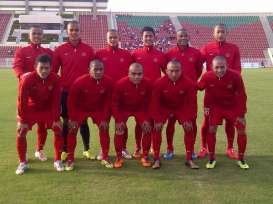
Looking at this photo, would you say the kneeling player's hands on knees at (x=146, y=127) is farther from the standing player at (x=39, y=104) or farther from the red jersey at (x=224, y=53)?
the red jersey at (x=224, y=53)

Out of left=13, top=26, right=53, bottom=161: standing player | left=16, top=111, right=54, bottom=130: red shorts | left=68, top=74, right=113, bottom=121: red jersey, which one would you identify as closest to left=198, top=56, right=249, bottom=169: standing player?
left=68, top=74, right=113, bottom=121: red jersey

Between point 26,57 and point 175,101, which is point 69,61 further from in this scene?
point 175,101

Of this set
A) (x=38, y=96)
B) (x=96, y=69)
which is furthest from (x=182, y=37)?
(x=38, y=96)

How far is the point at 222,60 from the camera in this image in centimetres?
573

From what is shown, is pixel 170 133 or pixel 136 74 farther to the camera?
pixel 170 133

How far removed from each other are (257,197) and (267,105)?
8.15 metres

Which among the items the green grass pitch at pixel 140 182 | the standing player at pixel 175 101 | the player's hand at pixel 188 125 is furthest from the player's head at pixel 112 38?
the green grass pitch at pixel 140 182

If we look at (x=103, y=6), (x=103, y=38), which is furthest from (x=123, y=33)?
(x=103, y=6)

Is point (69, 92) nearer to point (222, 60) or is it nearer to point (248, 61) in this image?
point (222, 60)

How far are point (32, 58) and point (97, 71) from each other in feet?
4.01

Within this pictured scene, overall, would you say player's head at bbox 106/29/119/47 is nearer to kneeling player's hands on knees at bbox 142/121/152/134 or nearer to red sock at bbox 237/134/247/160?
kneeling player's hands on knees at bbox 142/121/152/134

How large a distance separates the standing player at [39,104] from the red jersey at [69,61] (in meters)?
0.38

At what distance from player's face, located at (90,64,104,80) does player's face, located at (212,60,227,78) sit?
1583 millimetres

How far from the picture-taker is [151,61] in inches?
255
